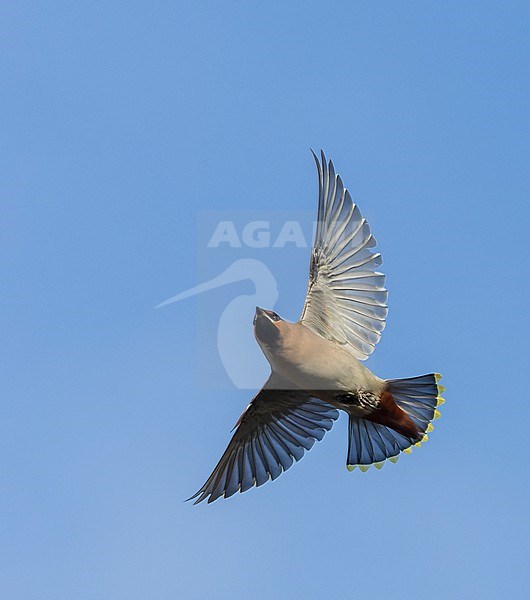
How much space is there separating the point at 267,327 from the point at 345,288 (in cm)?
136

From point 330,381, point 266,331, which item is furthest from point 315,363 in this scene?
point 266,331

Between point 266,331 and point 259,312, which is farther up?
point 259,312

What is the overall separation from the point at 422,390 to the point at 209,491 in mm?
2936

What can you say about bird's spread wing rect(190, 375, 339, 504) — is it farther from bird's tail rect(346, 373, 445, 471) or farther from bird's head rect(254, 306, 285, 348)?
bird's head rect(254, 306, 285, 348)

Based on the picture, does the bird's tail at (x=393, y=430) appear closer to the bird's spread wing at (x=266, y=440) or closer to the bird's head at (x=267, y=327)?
the bird's spread wing at (x=266, y=440)

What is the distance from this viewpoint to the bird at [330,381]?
13.8 metres

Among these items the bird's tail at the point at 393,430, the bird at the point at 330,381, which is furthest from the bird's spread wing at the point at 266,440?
the bird's tail at the point at 393,430

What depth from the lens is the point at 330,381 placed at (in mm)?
13766

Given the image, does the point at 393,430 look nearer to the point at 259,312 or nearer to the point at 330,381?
the point at 330,381

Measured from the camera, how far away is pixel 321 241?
14297mm

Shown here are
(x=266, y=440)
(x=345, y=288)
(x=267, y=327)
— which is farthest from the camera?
(x=266, y=440)

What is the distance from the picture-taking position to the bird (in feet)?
45.1

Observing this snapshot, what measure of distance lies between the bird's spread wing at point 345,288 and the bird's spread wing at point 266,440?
112 centimetres

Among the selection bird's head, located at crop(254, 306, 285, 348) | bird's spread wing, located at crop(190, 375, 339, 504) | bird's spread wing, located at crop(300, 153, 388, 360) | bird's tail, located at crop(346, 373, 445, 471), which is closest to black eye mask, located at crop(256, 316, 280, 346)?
bird's head, located at crop(254, 306, 285, 348)
